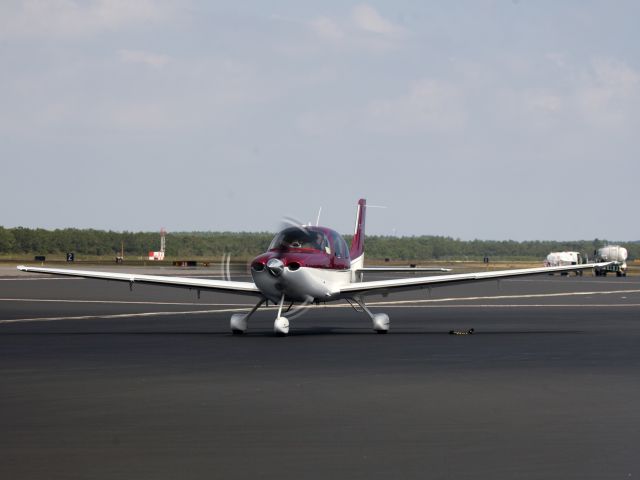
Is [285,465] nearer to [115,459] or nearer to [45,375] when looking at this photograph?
[115,459]

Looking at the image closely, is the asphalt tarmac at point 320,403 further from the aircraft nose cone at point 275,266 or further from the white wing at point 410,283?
the aircraft nose cone at point 275,266

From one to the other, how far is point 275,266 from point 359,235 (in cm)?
907

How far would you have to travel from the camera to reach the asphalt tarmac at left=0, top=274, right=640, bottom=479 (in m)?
11.2

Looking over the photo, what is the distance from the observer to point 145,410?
597 inches

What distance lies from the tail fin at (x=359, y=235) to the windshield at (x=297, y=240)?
5.47 meters

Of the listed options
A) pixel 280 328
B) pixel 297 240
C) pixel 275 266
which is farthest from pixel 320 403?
pixel 297 240

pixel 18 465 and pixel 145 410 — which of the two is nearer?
pixel 18 465

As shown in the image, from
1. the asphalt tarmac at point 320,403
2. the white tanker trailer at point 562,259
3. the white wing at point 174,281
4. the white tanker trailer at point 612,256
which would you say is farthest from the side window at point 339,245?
the white tanker trailer at point 562,259

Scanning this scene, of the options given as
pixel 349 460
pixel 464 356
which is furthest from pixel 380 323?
pixel 349 460

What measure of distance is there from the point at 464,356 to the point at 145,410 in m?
10.5

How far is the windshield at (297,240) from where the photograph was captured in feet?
102

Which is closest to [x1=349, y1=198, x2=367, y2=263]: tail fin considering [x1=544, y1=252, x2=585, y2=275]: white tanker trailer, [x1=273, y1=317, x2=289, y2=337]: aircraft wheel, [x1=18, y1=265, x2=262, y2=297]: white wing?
[x1=18, y1=265, x2=262, y2=297]: white wing

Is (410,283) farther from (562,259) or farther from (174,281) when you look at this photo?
(562,259)

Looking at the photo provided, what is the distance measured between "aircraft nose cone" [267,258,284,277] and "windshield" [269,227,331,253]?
730mm
